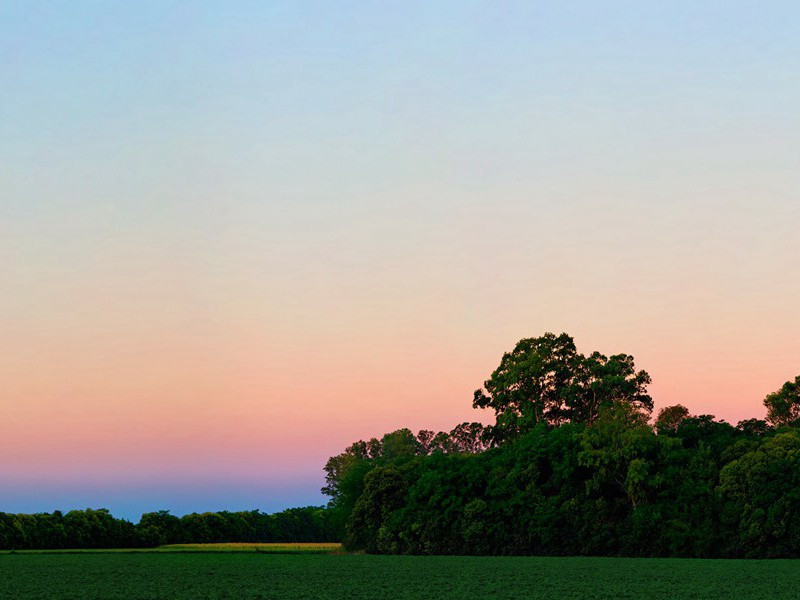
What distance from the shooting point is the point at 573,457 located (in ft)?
228

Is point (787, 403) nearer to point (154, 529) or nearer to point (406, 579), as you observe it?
point (406, 579)

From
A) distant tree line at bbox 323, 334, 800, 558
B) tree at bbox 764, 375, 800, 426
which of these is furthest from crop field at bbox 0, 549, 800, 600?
tree at bbox 764, 375, 800, 426

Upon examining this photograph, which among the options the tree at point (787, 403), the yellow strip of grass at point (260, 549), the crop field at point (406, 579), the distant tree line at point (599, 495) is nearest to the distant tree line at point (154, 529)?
the yellow strip of grass at point (260, 549)

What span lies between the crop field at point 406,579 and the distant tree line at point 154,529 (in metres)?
35.7

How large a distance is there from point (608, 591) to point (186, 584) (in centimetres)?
1725

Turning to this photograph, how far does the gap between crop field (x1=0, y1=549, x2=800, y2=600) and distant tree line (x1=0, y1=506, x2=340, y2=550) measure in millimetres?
35736

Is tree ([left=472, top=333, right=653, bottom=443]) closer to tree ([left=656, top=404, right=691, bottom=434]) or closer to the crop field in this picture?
tree ([left=656, top=404, right=691, bottom=434])

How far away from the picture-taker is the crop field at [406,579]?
109 ft

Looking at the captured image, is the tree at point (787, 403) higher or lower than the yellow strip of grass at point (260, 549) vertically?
higher

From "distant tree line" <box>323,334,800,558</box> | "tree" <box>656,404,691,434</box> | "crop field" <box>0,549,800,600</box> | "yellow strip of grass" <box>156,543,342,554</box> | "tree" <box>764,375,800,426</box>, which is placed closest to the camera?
"crop field" <box>0,549,800,600</box>

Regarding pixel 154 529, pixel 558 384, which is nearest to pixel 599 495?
pixel 558 384

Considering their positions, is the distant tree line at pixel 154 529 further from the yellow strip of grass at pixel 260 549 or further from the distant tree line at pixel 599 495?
the distant tree line at pixel 599 495

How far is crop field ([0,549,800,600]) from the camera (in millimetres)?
33375

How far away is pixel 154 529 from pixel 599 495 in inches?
2144
